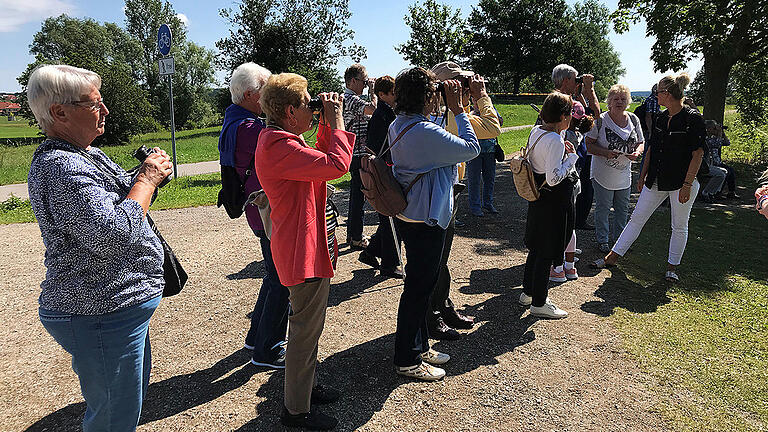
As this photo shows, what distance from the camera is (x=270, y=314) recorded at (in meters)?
3.55

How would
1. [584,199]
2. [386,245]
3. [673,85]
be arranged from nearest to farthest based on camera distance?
[673,85] < [386,245] < [584,199]

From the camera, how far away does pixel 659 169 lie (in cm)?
519

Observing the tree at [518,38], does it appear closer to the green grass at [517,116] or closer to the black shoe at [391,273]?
the green grass at [517,116]

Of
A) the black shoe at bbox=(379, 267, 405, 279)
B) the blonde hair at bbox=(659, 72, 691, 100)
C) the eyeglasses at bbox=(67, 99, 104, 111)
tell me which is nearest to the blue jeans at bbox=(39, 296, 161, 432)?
the eyeglasses at bbox=(67, 99, 104, 111)

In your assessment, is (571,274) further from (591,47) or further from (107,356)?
(591,47)

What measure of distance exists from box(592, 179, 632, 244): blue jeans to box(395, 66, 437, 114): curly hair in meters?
3.84

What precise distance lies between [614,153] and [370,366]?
3961 millimetres

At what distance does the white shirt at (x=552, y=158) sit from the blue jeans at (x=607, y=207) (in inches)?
85.9

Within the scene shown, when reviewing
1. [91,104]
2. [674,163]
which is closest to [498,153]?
[674,163]

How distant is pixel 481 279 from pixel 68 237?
13.9 ft

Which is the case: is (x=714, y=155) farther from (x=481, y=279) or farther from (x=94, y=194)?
(x=94, y=194)

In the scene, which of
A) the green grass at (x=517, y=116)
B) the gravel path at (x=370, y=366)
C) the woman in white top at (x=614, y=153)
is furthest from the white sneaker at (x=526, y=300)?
the green grass at (x=517, y=116)

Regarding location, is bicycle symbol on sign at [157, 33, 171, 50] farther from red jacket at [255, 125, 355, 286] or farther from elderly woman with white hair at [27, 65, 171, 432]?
elderly woman with white hair at [27, 65, 171, 432]

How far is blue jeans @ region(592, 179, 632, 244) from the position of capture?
20.1 ft
